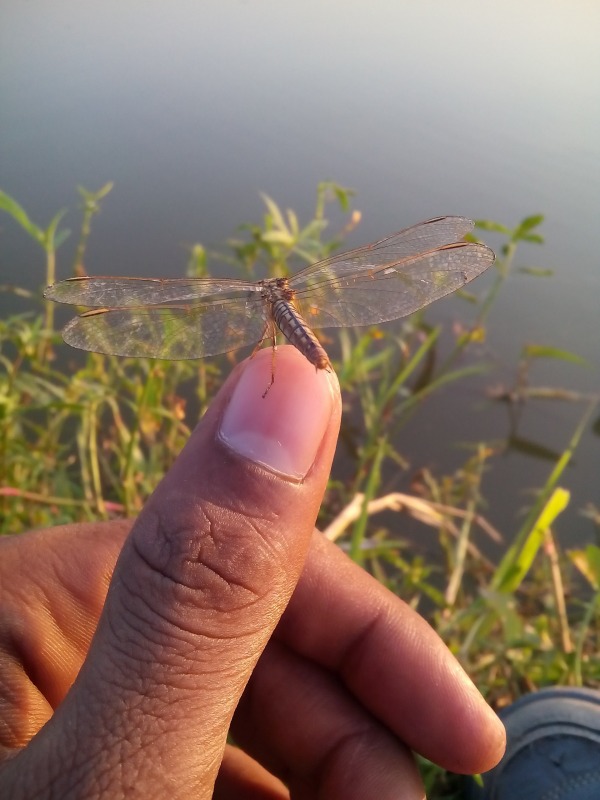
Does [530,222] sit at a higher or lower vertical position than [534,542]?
higher

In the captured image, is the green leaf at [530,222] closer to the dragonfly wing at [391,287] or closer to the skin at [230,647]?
the dragonfly wing at [391,287]

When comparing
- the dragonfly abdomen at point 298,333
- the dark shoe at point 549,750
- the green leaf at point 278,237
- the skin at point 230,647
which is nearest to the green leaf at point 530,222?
the green leaf at point 278,237

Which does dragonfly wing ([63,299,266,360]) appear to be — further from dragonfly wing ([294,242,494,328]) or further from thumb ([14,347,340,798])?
thumb ([14,347,340,798])

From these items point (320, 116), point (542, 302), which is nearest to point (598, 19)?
point (320, 116)

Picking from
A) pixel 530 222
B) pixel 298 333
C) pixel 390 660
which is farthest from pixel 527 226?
pixel 390 660

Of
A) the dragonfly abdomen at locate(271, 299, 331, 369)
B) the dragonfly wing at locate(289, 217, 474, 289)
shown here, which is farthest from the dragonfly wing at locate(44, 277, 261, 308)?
the dragonfly wing at locate(289, 217, 474, 289)

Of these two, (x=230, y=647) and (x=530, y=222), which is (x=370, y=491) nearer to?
(x=230, y=647)

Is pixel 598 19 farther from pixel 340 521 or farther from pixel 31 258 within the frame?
pixel 340 521
